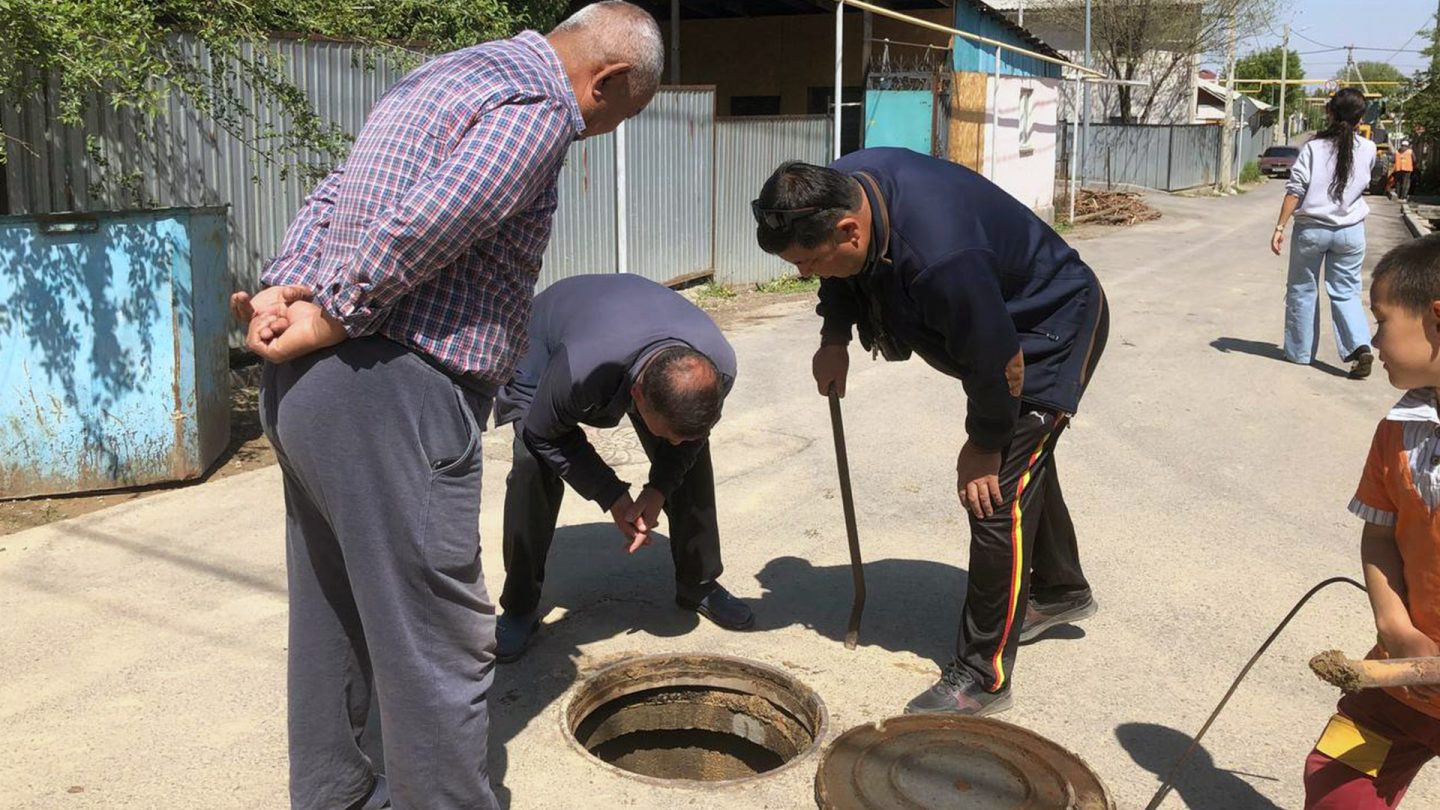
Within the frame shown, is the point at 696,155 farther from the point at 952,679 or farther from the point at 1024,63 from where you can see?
the point at 1024,63

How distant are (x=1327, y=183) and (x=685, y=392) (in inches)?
253

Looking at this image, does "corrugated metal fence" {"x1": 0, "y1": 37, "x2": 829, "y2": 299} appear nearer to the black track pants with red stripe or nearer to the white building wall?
the black track pants with red stripe

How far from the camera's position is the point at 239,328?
7.11m

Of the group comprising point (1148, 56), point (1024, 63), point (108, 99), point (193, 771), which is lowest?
point (193, 771)

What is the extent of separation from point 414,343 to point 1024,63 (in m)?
20.4

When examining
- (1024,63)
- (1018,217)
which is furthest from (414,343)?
(1024,63)

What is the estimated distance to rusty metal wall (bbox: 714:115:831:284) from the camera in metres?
12.0

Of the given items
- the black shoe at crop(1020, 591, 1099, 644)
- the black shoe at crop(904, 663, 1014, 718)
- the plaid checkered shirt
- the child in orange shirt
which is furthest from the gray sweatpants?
the black shoe at crop(1020, 591, 1099, 644)

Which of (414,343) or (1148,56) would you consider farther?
(1148,56)

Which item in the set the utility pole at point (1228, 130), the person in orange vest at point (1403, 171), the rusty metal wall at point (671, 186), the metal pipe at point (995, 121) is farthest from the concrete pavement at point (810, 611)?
the utility pole at point (1228, 130)

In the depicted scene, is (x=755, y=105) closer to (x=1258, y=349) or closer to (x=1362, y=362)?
(x=1258, y=349)

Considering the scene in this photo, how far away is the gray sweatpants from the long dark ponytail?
6918 mm

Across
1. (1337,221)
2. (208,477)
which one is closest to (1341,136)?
(1337,221)

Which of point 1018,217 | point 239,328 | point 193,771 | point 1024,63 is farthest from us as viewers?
point 1024,63
